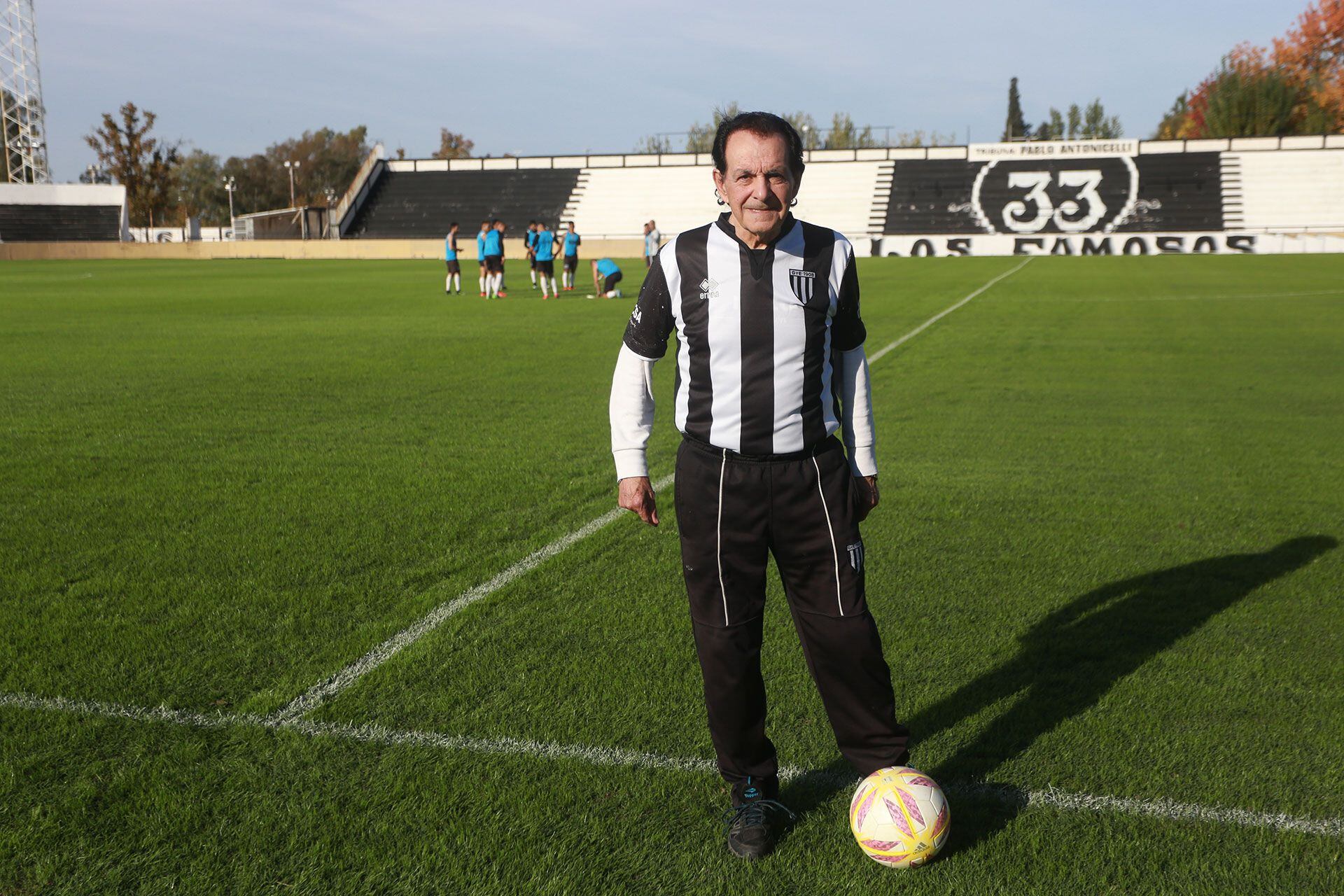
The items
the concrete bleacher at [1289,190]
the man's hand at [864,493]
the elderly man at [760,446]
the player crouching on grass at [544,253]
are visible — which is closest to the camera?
the elderly man at [760,446]

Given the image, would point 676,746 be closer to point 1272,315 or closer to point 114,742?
point 114,742

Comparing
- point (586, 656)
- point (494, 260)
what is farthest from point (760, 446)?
point (494, 260)

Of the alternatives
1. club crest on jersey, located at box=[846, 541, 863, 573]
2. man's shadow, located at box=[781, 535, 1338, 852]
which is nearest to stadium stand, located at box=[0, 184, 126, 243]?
man's shadow, located at box=[781, 535, 1338, 852]

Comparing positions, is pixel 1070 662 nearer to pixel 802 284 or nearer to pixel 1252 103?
pixel 802 284

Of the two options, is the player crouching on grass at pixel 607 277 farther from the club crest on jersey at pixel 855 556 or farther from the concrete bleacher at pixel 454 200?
the concrete bleacher at pixel 454 200

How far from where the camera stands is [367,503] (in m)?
6.52

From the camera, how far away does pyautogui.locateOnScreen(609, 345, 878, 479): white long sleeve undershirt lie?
310 cm

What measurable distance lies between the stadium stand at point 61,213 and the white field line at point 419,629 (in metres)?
62.4

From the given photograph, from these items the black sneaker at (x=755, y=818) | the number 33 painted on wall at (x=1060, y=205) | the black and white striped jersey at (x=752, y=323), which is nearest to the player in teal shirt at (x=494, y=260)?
the black and white striped jersey at (x=752, y=323)

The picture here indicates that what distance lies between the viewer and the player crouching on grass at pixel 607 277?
2466 centimetres

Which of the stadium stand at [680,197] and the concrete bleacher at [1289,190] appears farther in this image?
the stadium stand at [680,197]

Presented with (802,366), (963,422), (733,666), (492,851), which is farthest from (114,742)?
(963,422)

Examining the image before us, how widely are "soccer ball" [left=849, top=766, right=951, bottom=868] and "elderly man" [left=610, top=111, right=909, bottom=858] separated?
0.14 meters

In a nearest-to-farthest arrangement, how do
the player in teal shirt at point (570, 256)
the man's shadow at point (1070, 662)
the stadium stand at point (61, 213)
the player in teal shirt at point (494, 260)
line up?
the man's shadow at point (1070, 662)
the player in teal shirt at point (494, 260)
the player in teal shirt at point (570, 256)
the stadium stand at point (61, 213)
